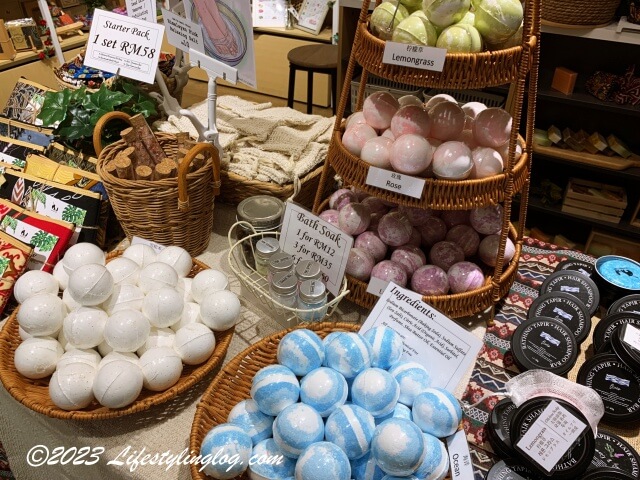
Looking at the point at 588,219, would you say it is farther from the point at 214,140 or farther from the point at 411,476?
the point at 411,476

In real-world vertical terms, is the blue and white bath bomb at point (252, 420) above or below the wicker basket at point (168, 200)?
below

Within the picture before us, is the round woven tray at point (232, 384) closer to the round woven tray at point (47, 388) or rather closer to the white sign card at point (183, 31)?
the round woven tray at point (47, 388)

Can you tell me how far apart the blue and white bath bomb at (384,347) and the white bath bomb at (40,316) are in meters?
0.68

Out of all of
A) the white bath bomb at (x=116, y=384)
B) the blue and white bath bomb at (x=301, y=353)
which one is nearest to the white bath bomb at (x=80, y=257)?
the white bath bomb at (x=116, y=384)

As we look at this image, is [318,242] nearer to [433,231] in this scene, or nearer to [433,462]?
[433,231]

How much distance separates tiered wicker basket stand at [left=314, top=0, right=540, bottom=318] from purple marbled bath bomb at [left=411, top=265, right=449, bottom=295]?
0.08ft

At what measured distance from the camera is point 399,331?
3.37 ft

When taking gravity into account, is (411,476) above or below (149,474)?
above

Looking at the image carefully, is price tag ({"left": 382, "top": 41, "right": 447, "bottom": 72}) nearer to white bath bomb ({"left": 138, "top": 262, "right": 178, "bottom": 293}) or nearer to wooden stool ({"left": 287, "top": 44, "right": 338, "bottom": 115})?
white bath bomb ({"left": 138, "top": 262, "right": 178, "bottom": 293})

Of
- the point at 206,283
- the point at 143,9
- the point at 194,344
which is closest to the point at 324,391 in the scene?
the point at 194,344

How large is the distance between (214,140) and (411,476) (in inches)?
44.5

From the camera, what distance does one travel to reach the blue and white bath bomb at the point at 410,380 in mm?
912

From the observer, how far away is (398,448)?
0.75 meters

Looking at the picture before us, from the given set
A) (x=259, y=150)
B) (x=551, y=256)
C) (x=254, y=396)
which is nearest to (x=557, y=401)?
(x=254, y=396)
